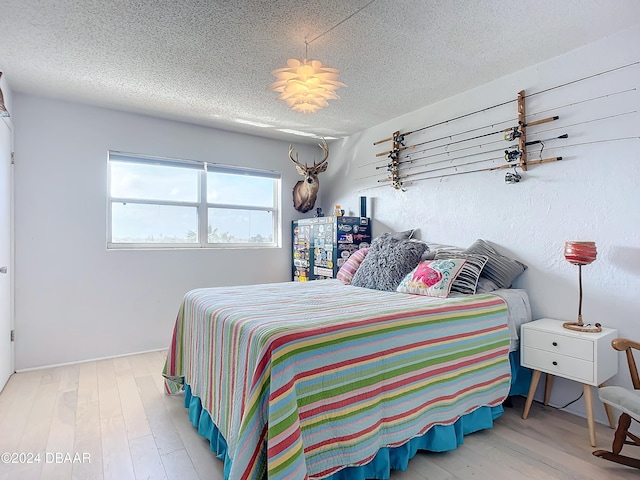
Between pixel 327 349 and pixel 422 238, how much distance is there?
89.3 inches

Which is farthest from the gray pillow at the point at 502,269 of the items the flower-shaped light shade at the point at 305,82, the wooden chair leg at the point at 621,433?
the flower-shaped light shade at the point at 305,82

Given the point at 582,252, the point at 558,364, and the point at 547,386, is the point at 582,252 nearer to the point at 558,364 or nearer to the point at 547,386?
the point at 558,364

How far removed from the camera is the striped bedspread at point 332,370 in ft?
4.51

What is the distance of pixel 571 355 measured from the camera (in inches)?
82.0

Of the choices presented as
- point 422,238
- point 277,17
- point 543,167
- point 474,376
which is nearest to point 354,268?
point 422,238

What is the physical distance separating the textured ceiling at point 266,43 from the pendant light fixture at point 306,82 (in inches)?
9.3

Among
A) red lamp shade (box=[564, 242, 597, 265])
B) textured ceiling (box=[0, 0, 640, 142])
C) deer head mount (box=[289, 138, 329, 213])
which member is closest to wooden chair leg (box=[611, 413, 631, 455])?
red lamp shade (box=[564, 242, 597, 265])

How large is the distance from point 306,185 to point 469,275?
259cm

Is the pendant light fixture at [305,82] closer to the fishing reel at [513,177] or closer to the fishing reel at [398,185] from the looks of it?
the fishing reel at [513,177]

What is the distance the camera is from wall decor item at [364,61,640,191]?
2451 millimetres

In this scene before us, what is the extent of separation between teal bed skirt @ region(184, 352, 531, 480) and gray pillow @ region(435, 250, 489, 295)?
52 cm

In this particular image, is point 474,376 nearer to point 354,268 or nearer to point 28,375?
point 354,268

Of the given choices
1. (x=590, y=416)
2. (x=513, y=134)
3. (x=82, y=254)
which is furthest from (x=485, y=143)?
(x=82, y=254)

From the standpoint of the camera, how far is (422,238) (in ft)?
11.6
